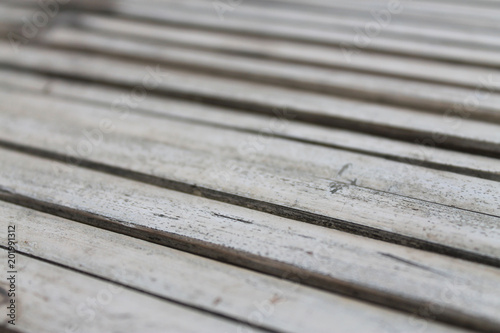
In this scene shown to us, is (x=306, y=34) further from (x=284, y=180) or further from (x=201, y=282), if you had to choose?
(x=201, y=282)

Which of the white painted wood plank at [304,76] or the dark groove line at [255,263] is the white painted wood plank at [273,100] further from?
the dark groove line at [255,263]

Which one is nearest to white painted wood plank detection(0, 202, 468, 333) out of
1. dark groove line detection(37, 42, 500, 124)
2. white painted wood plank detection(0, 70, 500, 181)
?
white painted wood plank detection(0, 70, 500, 181)

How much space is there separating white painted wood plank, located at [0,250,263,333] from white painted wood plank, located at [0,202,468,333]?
18mm

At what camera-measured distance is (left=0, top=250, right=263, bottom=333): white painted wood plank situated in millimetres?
622

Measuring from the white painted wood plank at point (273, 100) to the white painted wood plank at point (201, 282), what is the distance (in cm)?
A: 49

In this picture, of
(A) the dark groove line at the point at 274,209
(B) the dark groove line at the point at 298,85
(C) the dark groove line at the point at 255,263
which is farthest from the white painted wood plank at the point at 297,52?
(C) the dark groove line at the point at 255,263

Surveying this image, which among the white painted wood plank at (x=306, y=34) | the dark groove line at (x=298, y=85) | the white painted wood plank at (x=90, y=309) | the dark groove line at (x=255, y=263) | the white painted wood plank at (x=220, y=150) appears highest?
the white painted wood plank at (x=306, y=34)

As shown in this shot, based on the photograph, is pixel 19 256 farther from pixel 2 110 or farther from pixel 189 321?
pixel 2 110

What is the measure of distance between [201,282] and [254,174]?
0.91 feet

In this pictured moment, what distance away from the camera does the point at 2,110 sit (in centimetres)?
114

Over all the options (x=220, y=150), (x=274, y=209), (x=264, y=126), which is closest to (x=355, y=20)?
(x=264, y=126)

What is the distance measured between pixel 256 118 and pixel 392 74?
1.37ft

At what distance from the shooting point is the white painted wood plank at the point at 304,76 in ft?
3.55

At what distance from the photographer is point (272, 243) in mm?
721
